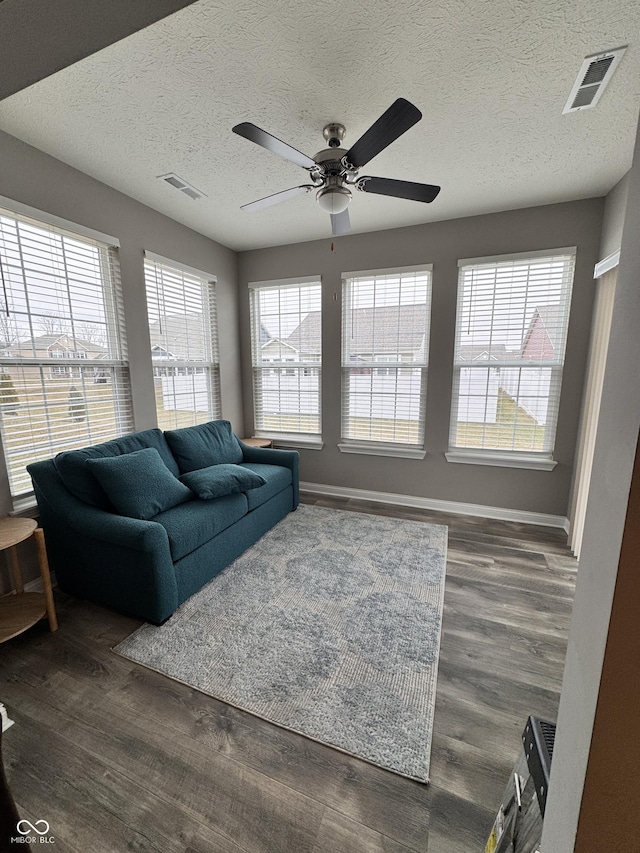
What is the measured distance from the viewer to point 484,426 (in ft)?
11.4

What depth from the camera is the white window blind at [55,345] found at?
7.31ft

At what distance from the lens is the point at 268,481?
3150mm

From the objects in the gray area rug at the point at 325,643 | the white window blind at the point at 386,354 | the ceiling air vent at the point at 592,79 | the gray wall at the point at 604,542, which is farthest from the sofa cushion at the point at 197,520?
the ceiling air vent at the point at 592,79

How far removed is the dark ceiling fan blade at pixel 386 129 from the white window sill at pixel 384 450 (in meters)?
2.63

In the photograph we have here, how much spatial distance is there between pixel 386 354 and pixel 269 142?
2.34 meters

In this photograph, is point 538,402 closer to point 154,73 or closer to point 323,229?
point 323,229

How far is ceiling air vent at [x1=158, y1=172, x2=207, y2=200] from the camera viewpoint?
2.57m

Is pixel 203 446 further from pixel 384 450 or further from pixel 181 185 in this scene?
pixel 181 185

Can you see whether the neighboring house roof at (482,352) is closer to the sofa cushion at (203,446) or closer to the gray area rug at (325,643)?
the gray area rug at (325,643)

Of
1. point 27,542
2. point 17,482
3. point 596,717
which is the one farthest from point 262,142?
point 27,542

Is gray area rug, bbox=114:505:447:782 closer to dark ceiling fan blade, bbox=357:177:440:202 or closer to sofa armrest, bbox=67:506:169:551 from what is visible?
sofa armrest, bbox=67:506:169:551

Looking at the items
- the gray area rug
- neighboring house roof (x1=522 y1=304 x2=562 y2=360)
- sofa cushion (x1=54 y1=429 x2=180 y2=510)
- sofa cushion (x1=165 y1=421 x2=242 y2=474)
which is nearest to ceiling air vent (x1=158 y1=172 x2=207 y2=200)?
sofa cushion (x1=165 y1=421 x2=242 y2=474)

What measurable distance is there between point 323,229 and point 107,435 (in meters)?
2.83

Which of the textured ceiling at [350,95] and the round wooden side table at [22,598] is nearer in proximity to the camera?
the textured ceiling at [350,95]
